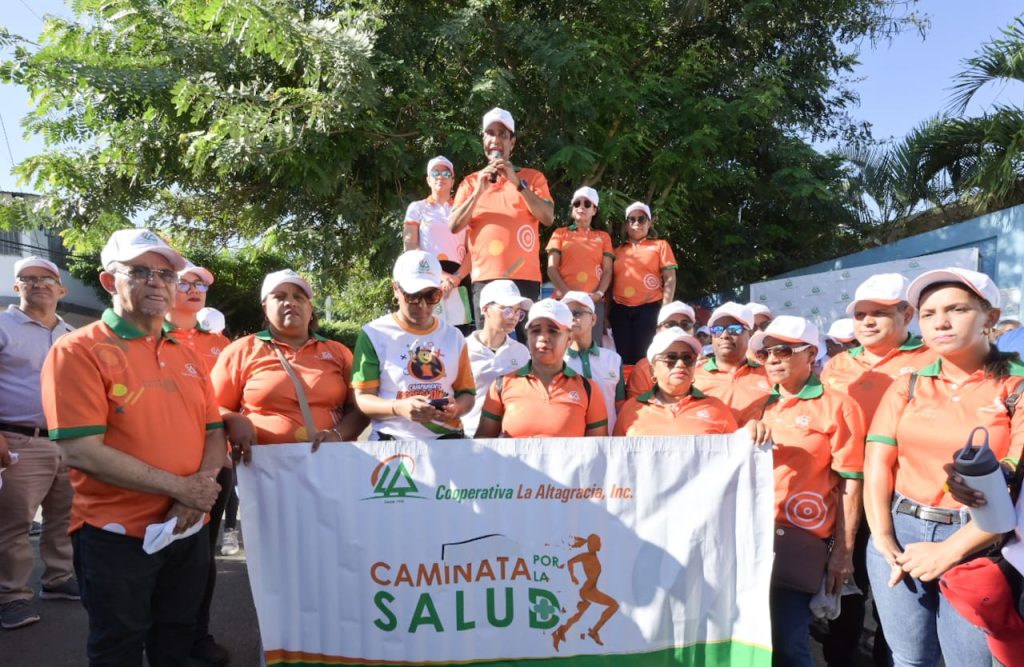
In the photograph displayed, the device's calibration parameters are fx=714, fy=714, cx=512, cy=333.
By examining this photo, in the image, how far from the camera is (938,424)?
2.62 metres

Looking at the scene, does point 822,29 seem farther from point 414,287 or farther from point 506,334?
point 414,287

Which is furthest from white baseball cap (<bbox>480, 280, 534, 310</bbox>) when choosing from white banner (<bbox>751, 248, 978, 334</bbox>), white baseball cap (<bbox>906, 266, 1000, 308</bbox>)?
white banner (<bbox>751, 248, 978, 334</bbox>)

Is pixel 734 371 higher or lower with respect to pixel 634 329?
lower

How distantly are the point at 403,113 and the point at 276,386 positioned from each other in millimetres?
8811

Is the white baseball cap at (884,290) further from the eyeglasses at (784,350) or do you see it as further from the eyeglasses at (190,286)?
the eyeglasses at (190,286)

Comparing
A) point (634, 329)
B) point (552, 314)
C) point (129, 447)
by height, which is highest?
point (634, 329)

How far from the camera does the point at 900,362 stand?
13.0 ft

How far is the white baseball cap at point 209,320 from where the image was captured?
5.32 m

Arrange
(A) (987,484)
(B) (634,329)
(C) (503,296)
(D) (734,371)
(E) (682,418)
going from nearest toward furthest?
(A) (987,484) < (E) (682,418) < (D) (734,371) < (C) (503,296) < (B) (634,329)

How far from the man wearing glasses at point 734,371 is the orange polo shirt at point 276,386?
7.29 ft

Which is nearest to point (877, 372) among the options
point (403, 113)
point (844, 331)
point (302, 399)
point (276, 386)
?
point (844, 331)

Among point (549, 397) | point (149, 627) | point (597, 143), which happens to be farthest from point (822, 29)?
point (149, 627)

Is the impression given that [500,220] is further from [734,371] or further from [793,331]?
[793,331]

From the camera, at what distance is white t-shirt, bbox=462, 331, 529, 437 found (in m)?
4.77
